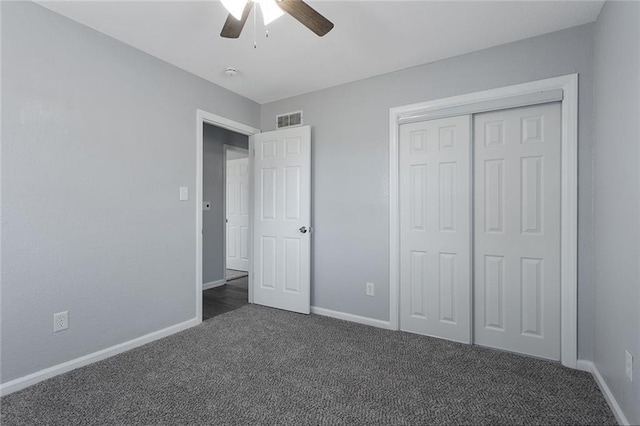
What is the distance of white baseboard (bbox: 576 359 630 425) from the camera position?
5.18 feet

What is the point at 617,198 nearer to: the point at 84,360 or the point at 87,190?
the point at 87,190

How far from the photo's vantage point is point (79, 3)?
6.50ft

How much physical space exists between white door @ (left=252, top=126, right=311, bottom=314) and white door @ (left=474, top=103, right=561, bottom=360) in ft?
5.36

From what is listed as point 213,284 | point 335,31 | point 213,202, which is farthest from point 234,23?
point 213,284

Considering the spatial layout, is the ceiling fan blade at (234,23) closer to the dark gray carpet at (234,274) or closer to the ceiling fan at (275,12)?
the ceiling fan at (275,12)

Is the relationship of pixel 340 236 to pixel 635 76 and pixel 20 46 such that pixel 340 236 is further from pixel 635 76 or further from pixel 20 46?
pixel 20 46

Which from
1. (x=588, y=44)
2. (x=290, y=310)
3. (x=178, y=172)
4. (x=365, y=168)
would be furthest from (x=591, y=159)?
(x=178, y=172)

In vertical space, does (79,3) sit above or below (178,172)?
above

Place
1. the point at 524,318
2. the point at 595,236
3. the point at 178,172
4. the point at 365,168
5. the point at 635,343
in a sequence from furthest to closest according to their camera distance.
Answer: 1. the point at 365,168
2. the point at 178,172
3. the point at 524,318
4. the point at 595,236
5. the point at 635,343

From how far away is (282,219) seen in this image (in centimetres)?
346

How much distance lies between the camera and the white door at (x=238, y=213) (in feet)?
18.5

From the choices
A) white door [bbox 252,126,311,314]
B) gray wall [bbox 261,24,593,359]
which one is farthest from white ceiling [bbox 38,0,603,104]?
white door [bbox 252,126,311,314]

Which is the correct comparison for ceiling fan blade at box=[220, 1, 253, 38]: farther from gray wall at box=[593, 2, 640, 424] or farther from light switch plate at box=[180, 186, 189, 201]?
gray wall at box=[593, 2, 640, 424]

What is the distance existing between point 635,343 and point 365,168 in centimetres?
218
